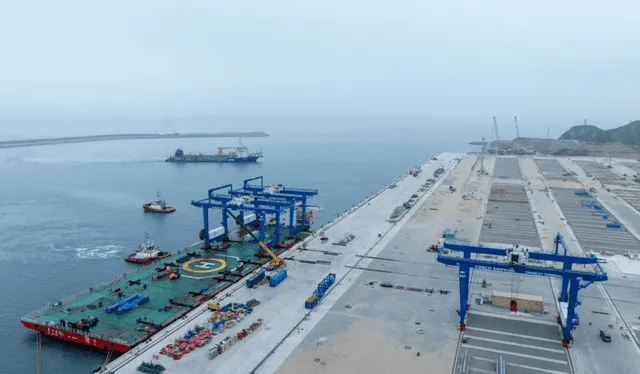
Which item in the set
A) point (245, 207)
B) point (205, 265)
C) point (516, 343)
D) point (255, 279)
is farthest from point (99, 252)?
point (516, 343)

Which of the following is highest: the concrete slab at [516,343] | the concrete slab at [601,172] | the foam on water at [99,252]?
the concrete slab at [601,172]

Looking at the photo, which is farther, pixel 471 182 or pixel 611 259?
pixel 471 182

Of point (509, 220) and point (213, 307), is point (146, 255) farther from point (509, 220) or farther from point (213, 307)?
point (509, 220)

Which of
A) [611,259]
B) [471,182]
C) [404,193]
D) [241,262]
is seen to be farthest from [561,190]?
[241,262]

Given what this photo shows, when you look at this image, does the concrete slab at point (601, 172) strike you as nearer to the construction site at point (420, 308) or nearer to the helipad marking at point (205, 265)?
the construction site at point (420, 308)

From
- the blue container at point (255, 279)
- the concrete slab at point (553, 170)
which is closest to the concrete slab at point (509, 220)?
the concrete slab at point (553, 170)

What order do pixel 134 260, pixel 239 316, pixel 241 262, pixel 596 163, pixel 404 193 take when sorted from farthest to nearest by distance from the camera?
pixel 596 163
pixel 404 193
pixel 134 260
pixel 241 262
pixel 239 316

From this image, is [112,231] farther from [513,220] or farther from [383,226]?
[513,220]
